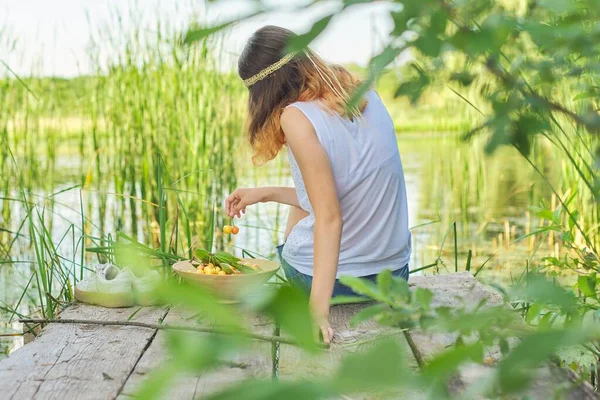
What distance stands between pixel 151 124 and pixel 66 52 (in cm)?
60

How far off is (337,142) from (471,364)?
0.80 meters

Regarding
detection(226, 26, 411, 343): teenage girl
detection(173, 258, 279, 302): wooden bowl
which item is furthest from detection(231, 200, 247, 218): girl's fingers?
detection(173, 258, 279, 302): wooden bowl

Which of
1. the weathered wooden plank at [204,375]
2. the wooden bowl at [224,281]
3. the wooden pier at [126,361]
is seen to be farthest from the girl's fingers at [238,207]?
the weathered wooden plank at [204,375]

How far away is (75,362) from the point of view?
5.32ft

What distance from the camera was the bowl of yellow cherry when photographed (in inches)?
80.7

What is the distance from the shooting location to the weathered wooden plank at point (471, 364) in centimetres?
103

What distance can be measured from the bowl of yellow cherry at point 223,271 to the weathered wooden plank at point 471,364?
1.41 ft

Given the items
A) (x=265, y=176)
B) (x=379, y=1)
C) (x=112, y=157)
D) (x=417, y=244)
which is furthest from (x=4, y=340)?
(x=379, y=1)

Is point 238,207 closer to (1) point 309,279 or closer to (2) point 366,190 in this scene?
(1) point 309,279

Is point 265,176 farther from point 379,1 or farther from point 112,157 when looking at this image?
point 379,1

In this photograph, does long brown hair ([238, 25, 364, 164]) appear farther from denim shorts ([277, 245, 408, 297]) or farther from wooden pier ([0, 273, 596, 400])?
wooden pier ([0, 273, 596, 400])

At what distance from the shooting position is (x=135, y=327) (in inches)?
74.9

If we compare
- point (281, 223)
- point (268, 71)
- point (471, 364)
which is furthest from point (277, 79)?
point (281, 223)

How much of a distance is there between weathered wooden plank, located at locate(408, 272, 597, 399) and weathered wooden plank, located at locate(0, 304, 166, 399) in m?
0.58
